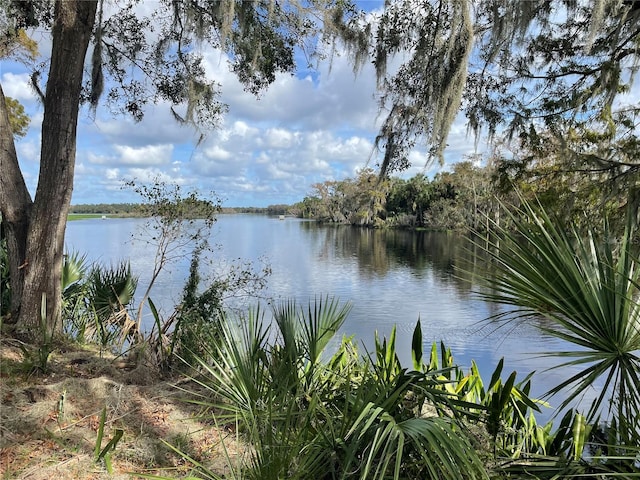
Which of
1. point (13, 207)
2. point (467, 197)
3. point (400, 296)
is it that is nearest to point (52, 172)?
point (13, 207)

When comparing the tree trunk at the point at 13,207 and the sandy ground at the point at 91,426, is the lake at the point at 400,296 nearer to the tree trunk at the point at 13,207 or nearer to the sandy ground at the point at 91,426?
the sandy ground at the point at 91,426

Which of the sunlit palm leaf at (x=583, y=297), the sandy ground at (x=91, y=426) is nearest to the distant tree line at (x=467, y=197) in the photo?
the sunlit palm leaf at (x=583, y=297)

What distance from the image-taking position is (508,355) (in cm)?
1123

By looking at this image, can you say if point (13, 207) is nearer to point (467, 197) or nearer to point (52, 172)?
point (52, 172)

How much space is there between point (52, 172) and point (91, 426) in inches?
121

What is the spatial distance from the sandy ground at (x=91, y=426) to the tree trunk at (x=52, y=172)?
718 mm

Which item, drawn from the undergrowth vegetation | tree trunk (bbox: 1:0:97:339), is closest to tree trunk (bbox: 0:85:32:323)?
tree trunk (bbox: 1:0:97:339)

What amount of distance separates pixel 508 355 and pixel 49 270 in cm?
1020

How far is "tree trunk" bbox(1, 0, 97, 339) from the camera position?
5047 millimetres

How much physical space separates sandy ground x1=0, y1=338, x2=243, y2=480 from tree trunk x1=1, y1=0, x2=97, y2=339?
2.36ft

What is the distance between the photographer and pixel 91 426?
328 centimetres

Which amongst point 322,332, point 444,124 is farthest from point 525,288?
point 444,124

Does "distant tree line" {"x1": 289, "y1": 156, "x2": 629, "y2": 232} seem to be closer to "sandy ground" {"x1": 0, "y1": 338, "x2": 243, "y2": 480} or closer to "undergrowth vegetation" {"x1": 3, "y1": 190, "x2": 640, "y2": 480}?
"undergrowth vegetation" {"x1": 3, "y1": 190, "x2": 640, "y2": 480}

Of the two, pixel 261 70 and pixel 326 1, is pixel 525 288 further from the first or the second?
pixel 261 70
